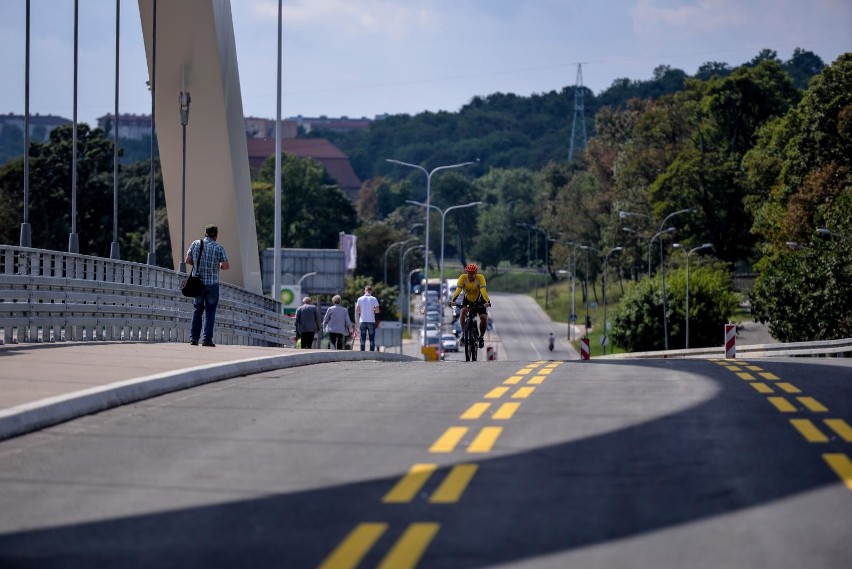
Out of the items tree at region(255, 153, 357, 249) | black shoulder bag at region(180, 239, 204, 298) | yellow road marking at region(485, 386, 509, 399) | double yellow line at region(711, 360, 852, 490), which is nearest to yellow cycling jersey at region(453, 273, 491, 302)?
black shoulder bag at region(180, 239, 204, 298)

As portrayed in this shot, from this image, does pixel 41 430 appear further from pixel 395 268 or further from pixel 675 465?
pixel 395 268

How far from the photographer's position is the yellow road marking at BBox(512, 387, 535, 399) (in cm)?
1348

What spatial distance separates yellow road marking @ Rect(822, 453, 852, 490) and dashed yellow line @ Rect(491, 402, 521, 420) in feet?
9.89

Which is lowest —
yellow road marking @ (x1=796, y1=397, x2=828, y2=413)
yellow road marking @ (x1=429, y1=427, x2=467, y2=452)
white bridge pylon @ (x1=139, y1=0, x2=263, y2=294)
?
yellow road marking @ (x1=429, y1=427, x2=467, y2=452)

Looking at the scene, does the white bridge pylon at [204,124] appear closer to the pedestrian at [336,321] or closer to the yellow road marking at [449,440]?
the pedestrian at [336,321]

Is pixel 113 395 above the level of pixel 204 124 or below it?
below

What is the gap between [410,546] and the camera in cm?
699

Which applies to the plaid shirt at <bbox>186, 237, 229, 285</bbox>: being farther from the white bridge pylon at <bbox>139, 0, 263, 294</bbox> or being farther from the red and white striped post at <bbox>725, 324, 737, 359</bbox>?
the red and white striped post at <bbox>725, 324, 737, 359</bbox>

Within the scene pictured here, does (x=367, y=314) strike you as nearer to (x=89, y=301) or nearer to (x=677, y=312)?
(x=89, y=301)

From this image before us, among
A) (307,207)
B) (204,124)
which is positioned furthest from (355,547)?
(307,207)

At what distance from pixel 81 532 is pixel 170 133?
28.0 metres

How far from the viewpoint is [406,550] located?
6.90 metres

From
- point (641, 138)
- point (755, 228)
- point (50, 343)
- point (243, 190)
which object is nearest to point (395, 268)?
point (641, 138)

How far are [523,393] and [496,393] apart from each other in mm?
262
